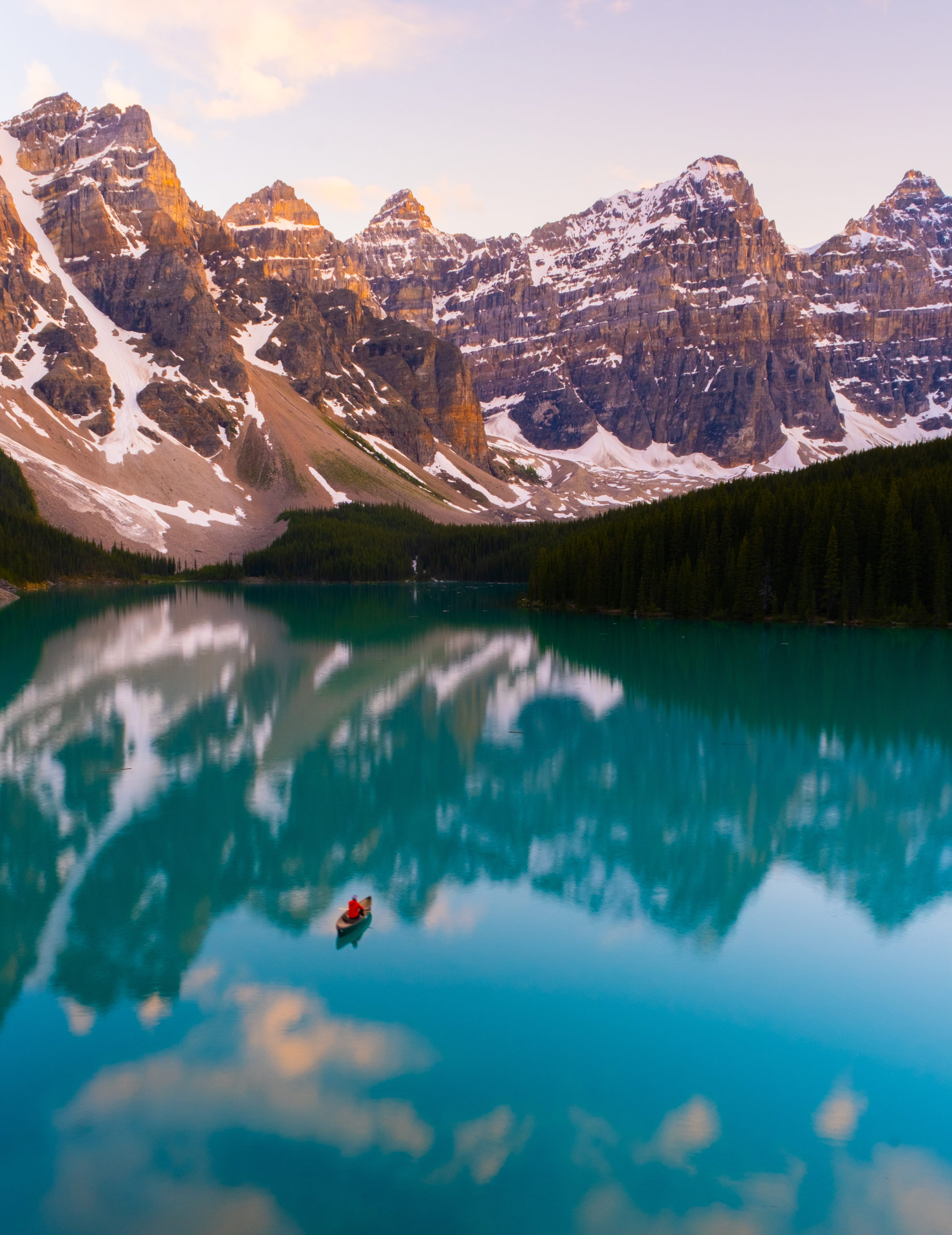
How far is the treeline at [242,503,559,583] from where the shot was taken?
16162 cm

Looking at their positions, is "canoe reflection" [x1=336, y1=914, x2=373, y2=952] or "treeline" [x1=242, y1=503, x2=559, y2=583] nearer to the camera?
"canoe reflection" [x1=336, y1=914, x2=373, y2=952]

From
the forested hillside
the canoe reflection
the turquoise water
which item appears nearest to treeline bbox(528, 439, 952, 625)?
the forested hillside

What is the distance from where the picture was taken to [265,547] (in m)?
180

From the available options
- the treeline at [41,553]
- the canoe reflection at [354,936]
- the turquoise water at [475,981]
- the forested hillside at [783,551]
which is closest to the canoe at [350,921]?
the canoe reflection at [354,936]

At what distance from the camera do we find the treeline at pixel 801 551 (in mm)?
69562

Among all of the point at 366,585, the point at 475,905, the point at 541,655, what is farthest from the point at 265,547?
the point at 475,905

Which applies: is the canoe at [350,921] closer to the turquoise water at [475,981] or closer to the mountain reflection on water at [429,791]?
the turquoise water at [475,981]

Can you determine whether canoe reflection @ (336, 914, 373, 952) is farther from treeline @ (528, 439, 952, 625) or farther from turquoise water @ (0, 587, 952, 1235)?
treeline @ (528, 439, 952, 625)

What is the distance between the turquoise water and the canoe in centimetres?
38

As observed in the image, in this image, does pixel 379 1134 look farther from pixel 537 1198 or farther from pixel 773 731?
pixel 773 731

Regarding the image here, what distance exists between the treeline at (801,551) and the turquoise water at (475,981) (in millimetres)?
43362

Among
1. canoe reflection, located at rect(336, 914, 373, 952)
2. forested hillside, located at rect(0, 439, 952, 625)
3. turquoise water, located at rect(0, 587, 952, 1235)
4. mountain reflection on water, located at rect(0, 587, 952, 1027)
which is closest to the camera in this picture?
turquoise water, located at rect(0, 587, 952, 1235)

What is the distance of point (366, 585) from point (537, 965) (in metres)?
147

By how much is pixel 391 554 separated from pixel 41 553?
62.0 metres
